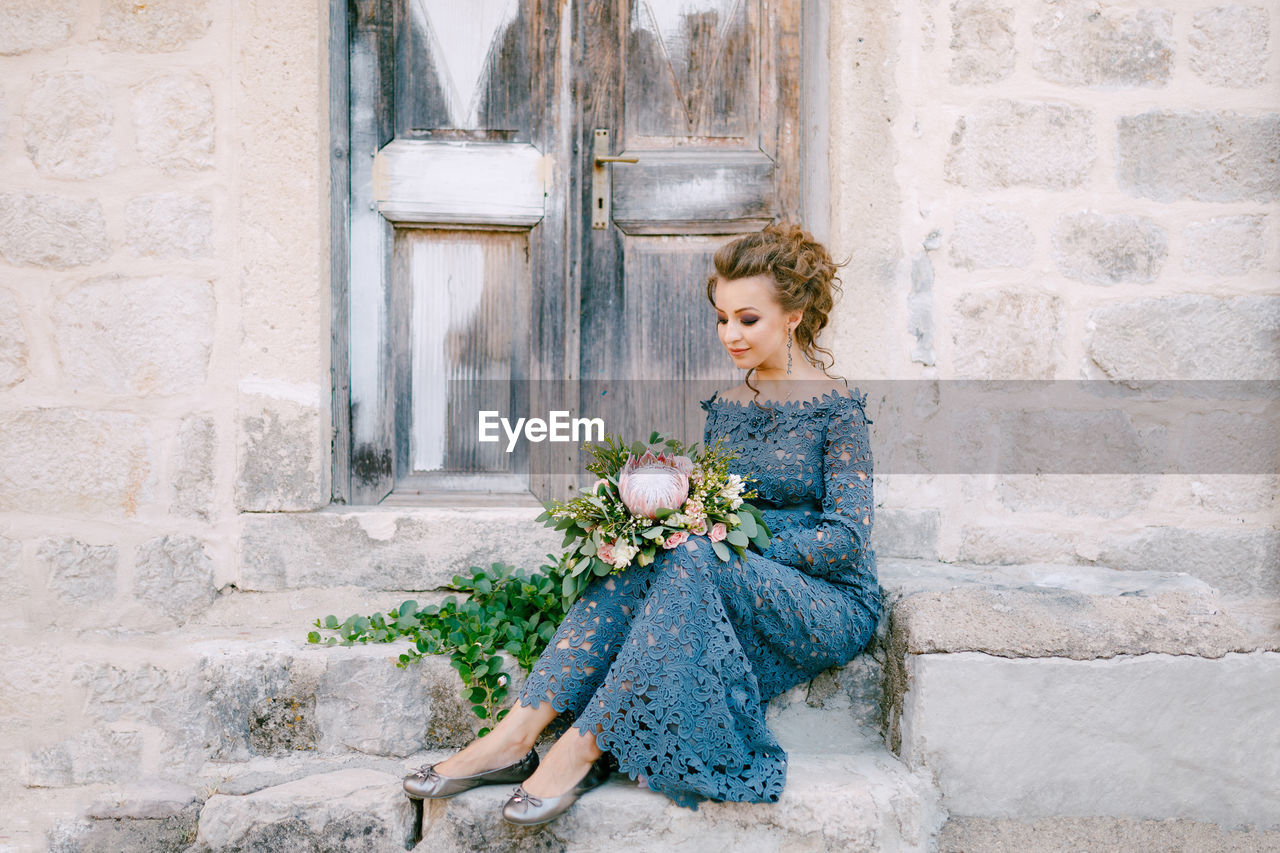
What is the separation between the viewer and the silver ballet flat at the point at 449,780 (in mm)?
1832

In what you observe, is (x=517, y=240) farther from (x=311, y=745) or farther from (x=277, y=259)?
(x=311, y=745)

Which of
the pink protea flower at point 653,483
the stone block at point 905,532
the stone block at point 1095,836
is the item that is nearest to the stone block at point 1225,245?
the stone block at point 905,532

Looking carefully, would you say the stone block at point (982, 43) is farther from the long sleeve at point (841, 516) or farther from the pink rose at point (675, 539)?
the pink rose at point (675, 539)

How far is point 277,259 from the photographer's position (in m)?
2.48

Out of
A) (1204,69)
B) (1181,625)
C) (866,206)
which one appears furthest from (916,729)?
(1204,69)

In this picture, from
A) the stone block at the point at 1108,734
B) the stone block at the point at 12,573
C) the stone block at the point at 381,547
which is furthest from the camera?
the stone block at the point at 381,547

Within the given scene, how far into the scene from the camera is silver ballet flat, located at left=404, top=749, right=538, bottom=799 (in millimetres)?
1832

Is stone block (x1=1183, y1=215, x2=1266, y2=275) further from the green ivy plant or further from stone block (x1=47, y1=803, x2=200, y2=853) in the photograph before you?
stone block (x1=47, y1=803, x2=200, y2=853)

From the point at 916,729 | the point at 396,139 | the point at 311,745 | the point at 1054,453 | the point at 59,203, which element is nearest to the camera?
the point at 916,729

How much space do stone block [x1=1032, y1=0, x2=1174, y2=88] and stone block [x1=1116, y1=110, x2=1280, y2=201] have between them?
0.43 ft

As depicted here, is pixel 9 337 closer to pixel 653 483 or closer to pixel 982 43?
pixel 653 483

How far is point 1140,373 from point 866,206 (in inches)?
38.2

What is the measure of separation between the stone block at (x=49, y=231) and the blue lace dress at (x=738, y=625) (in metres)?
1.79

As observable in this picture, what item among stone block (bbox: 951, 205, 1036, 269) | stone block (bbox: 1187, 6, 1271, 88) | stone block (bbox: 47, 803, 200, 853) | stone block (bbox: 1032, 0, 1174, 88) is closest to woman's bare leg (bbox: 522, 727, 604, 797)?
stone block (bbox: 47, 803, 200, 853)
